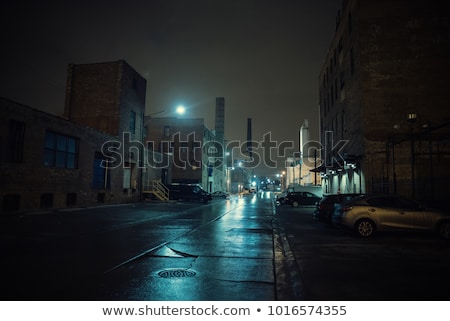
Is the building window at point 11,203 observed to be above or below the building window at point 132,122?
below

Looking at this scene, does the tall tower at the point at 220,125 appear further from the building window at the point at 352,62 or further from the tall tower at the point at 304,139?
the building window at the point at 352,62

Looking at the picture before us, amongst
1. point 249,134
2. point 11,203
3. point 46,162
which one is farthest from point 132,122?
point 249,134

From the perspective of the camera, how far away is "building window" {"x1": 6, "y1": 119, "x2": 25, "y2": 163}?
53.8 ft

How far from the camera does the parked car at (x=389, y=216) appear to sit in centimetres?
998

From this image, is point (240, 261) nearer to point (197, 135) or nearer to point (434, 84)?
point (434, 84)

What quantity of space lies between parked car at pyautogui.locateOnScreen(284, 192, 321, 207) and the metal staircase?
1297 centimetres

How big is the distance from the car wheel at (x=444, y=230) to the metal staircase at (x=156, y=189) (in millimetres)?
26692

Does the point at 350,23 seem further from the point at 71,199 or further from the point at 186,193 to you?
the point at 71,199

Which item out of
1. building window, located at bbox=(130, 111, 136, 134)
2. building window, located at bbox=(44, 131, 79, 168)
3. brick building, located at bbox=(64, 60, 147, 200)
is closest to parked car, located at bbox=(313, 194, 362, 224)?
building window, located at bbox=(44, 131, 79, 168)

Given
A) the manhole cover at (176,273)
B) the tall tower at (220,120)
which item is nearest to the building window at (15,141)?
the manhole cover at (176,273)

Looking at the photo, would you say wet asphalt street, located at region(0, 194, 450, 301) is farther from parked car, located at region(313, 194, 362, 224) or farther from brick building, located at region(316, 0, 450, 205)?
brick building, located at region(316, 0, 450, 205)

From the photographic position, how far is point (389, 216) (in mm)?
10242

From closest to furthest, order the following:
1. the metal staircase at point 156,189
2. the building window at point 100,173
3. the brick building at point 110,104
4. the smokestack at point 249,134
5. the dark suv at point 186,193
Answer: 1. the building window at point 100,173
2. the brick building at point 110,104
3. the metal staircase at point 156,189
4. the dark suv at point 186,193
5. the smokestack at point 249,134

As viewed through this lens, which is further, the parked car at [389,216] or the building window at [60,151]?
the building window at [60,151]
